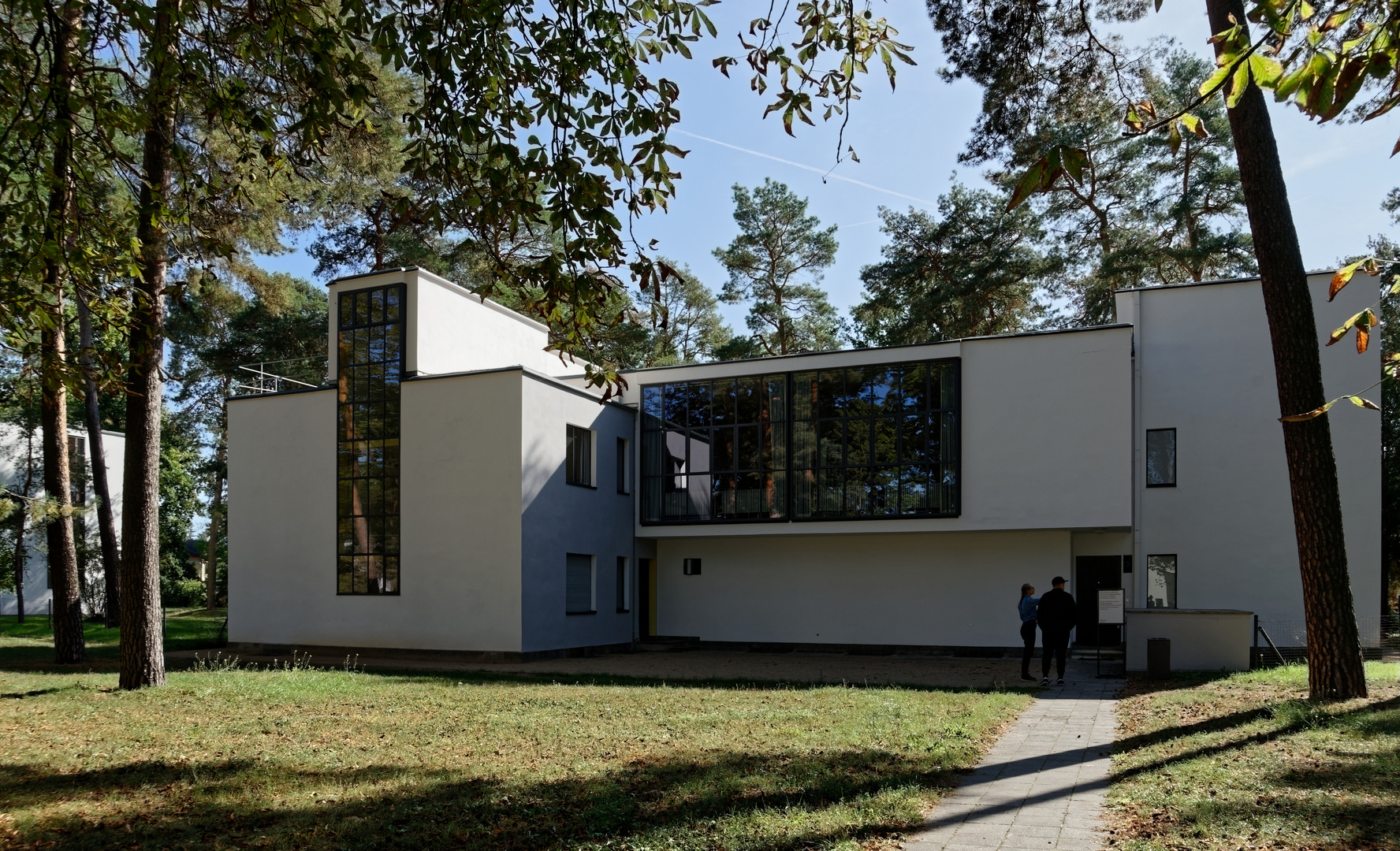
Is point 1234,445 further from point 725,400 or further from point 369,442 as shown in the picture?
point 369,442

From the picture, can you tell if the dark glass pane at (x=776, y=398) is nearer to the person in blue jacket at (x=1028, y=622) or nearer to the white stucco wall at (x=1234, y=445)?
the white stucco wall at (x=1234, y=445)

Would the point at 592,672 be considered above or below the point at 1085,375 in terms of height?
below

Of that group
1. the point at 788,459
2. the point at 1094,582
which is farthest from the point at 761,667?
the point at 1094,582

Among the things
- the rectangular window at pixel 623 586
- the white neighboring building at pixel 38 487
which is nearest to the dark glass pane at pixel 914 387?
the rectangular window at pixel 623 586

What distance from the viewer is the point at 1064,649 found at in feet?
45.3

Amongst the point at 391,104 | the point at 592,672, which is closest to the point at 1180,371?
the point at 592,672

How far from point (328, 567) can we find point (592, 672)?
23.3 ft

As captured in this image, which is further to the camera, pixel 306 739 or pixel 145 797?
pixel 306 739

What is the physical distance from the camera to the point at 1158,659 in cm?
1351

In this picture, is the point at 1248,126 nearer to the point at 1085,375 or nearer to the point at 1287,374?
the point at 1287,374

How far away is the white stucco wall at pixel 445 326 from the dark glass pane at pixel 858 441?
6.05m

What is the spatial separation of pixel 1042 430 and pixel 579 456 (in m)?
9.32

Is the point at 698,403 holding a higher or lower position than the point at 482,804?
higher

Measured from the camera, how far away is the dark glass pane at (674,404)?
21906 mm
